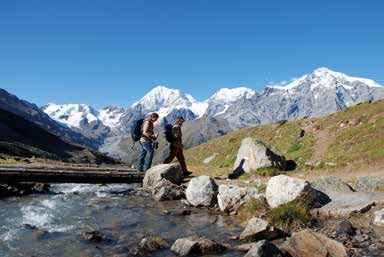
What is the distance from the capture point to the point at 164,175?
979 inches

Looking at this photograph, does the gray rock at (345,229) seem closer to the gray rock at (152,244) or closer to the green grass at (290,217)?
the green grass at (290,217)

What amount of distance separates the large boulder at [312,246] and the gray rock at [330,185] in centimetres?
717

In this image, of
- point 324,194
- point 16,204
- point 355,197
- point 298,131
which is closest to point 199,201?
point 324,194

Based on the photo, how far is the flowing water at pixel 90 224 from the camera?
41.0 feet

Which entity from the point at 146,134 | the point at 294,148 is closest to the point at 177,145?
the point at 146,134

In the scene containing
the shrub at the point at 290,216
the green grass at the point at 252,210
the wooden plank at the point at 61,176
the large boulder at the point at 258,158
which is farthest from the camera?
the large boulder at the point at 258,158

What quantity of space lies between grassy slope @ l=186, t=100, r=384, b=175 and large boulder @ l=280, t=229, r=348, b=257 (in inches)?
590

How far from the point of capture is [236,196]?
18469 millimetres

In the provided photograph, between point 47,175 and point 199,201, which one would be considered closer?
point 199,201

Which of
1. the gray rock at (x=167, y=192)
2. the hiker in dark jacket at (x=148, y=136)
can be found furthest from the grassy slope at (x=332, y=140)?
the gray rock at (x=167, y=192)

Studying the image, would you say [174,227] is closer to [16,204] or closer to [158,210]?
[158,210]

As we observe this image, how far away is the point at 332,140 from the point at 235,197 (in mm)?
15529

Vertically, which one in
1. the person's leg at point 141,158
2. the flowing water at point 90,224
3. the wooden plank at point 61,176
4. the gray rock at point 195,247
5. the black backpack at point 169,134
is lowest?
the flowing water at point 90,224

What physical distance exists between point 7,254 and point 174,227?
6.06 metres
